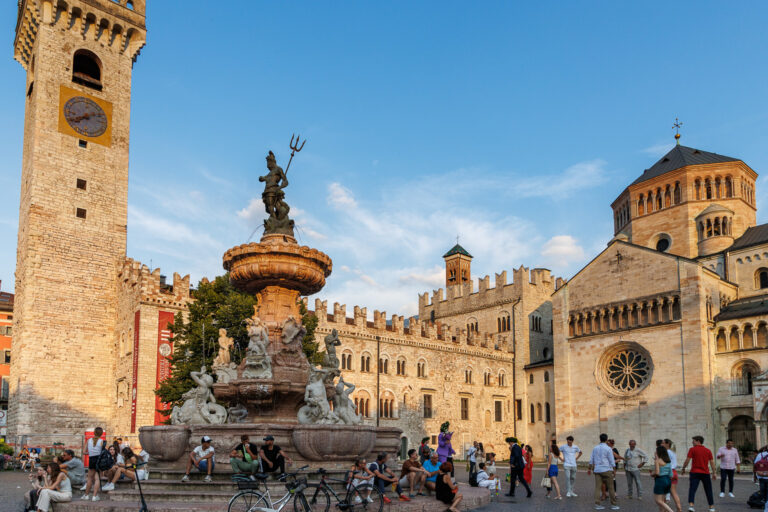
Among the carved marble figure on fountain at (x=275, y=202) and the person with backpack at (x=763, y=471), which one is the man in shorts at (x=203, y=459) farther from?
the person with backpack at (x=763, y=471)

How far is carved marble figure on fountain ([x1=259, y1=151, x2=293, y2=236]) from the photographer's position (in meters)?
16.7

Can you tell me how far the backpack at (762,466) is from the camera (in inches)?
562

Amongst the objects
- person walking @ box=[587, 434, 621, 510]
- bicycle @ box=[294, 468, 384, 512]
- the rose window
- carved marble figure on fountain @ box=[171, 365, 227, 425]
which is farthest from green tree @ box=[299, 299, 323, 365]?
the rose window

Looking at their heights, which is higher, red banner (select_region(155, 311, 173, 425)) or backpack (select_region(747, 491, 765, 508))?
red banner (select_region(155, 311, 173, 425))

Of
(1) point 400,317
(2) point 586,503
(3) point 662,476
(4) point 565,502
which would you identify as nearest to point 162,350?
(1) point 400,317

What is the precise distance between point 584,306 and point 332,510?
3840cm

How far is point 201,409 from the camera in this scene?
1434cm

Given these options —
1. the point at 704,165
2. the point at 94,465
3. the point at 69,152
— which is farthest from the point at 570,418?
the point at 94,465

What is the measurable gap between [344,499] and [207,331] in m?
18.8

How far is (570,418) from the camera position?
4581 centimetres

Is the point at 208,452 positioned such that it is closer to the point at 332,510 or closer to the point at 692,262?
the point at 332,510

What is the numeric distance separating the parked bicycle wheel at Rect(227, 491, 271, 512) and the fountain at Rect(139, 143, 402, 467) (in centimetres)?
314

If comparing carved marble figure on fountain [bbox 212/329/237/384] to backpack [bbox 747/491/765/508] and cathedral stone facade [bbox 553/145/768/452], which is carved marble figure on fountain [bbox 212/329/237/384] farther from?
cathedral stone facade [bbox 553/145/768/452]

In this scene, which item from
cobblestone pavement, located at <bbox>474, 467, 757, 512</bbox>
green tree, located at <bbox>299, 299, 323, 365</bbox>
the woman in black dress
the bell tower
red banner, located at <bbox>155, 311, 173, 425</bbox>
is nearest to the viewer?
the woman in black dress
